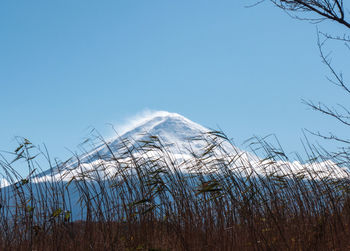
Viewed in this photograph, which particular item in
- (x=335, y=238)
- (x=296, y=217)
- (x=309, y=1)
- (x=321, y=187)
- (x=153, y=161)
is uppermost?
(x=309, y=1)

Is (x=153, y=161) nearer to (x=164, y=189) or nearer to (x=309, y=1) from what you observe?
(x=164, y=189)

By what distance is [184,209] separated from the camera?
3.98m

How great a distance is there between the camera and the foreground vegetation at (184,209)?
356cm

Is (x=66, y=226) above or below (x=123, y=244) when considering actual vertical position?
above

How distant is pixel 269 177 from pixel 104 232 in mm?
1965

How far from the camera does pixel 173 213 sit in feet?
13.0

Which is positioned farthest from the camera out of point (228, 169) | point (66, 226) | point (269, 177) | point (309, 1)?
point (309, 1)

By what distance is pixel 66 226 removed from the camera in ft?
12.7

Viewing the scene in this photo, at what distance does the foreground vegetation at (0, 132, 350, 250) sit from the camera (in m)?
3.56

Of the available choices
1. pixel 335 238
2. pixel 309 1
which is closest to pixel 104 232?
pixel 335 238

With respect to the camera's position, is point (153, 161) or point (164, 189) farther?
point (153, 161)

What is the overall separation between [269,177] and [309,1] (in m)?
2.95

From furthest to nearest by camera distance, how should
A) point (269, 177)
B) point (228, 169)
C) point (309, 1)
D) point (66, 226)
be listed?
point (309, 1) → point (269, 177) → point (66, 226) → point (228, 169)

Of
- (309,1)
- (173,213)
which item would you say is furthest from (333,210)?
(309,1)
